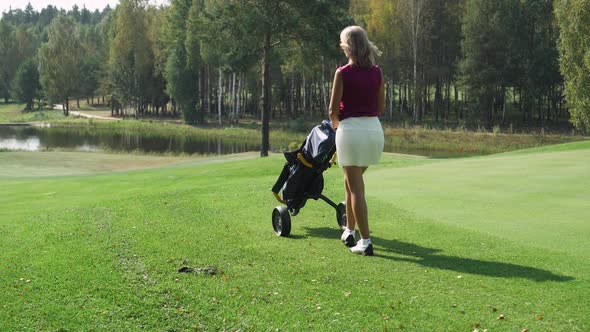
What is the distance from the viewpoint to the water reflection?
55750 mm

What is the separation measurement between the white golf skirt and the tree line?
28950 mm

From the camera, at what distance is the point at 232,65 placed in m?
39.0

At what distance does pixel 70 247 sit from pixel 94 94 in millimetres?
124195

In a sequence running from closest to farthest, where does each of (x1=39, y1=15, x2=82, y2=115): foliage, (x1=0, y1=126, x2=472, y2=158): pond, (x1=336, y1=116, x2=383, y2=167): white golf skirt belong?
(x1=336, y1=116, x2=383, y2=167): white golf skirt → (x1=0, y1=126, x2=472, y2=158): pond → (x1=39, y1=15, x2=82, y2=115): foliage

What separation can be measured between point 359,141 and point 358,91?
2.06 ft

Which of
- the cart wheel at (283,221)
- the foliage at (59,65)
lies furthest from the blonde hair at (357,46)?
the foliage at (59,65)

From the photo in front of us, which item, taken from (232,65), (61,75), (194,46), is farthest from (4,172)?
(61,75)

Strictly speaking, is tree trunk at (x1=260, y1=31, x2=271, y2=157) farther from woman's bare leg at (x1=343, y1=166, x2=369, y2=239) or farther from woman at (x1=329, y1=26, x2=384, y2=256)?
woman at (x1=329, y1=26, x2=384, y2=256)

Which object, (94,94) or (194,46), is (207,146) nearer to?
(194,46)

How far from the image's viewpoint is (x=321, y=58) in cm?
4584

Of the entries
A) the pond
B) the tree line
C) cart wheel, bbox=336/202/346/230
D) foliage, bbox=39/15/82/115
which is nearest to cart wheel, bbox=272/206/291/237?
cart wheel, bbox=336/202/346/230

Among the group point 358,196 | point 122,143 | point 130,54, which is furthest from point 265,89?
Result: point 130,54

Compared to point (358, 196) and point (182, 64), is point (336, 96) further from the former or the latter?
point (182, 64)

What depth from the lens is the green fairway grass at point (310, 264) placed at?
19.6ft
